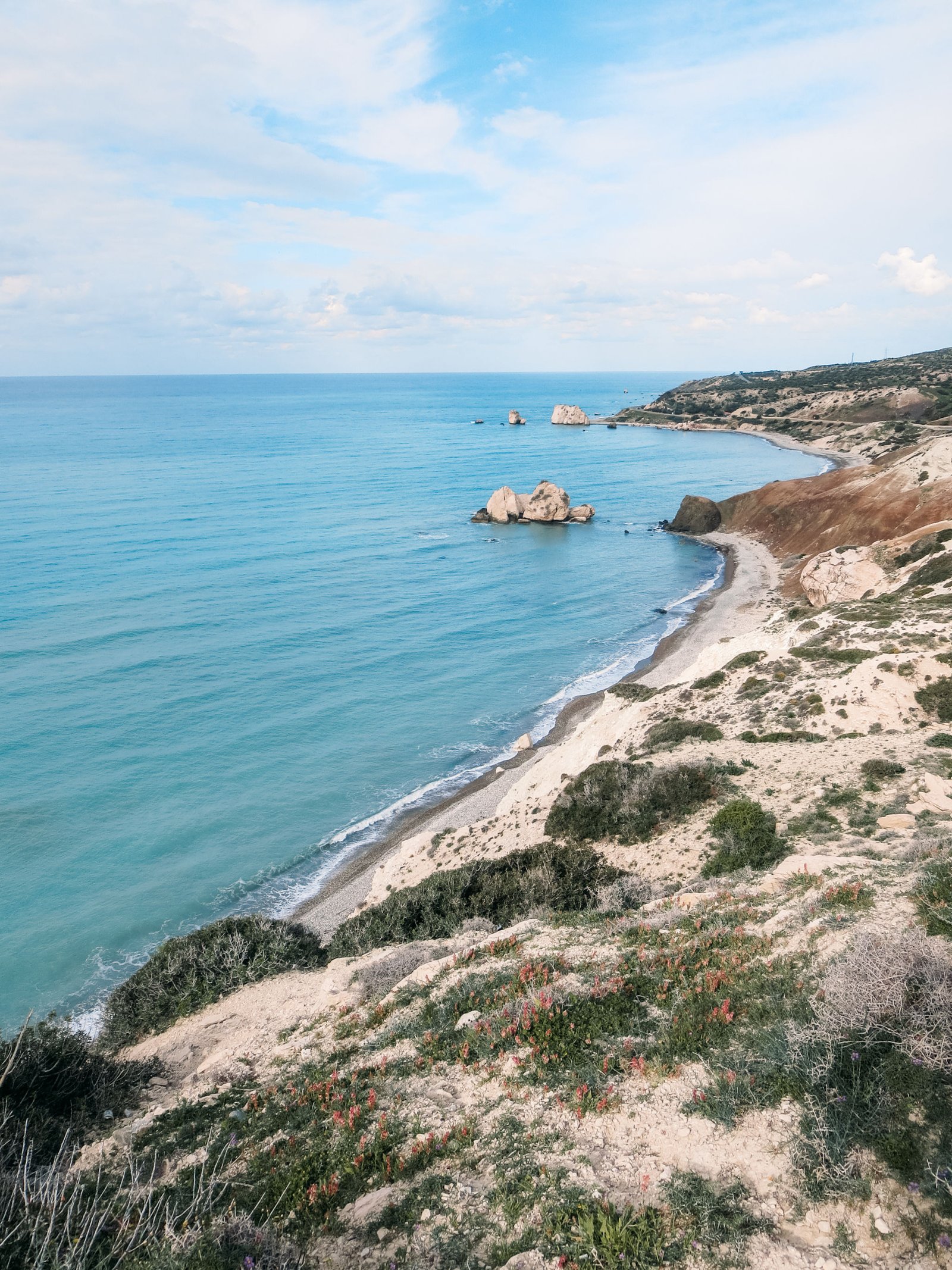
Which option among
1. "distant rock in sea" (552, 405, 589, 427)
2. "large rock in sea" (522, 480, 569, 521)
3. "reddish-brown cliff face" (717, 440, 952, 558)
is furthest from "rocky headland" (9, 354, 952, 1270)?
"distant rock in sea" (552, 405, 589, 427)

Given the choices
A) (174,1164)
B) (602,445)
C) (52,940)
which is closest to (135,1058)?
(174,1164)

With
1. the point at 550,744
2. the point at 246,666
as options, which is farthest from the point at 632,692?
→ the point at 246,666

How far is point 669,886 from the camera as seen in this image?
51.1ft

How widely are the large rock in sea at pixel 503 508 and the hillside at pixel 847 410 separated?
186 ft

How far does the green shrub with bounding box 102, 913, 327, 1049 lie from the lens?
1367 cm

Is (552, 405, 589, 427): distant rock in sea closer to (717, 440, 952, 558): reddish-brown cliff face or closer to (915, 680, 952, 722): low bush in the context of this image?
(717, 440, 952, 558): reddish-brown cliff face

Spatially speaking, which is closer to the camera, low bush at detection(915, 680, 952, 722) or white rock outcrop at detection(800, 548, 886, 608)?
low bush at detection(915, 680, 952, 722)

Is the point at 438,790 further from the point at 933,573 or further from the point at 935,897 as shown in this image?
the point at 933,573

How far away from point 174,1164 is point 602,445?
151 metres

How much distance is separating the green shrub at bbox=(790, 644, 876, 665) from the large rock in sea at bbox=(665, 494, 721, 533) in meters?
50.6

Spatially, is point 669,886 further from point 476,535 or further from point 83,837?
point 476,535

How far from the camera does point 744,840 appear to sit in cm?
1661

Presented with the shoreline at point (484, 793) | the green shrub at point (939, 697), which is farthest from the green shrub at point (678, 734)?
the shoreline at point (484, 793)

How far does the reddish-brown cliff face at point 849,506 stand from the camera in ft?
174
